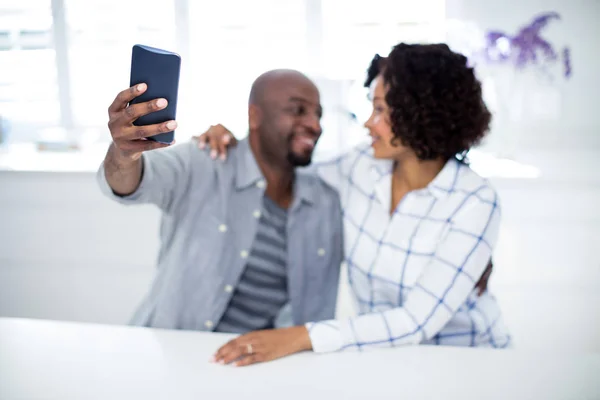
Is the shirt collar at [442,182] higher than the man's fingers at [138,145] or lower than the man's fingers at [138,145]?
lower

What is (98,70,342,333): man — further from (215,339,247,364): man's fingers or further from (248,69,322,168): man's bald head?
(215,339,247,364): man's fingers

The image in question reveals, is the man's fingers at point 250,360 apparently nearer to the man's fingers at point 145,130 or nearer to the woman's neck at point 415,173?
the man's fingers at point 145,130

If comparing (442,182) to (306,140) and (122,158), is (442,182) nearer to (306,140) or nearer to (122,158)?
(306,140)

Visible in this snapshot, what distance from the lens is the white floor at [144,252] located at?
2.10m

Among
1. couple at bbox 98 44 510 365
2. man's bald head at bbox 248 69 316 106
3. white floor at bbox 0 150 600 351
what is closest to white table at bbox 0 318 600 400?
couple at bbox 98 44 510 365

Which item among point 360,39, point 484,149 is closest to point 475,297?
point 484,149

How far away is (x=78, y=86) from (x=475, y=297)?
7.37 feet

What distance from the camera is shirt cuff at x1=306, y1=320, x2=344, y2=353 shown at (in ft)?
3.43

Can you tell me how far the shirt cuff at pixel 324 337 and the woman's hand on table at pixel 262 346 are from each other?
0.01 metres

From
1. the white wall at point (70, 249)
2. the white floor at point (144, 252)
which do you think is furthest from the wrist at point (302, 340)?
the white wall at point (70, 249)

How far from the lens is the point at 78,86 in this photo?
113 inches

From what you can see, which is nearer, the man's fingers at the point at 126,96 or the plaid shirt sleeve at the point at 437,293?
the man's fingers at the point at 126,96

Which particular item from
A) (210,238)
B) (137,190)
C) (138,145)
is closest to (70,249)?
(210,238)

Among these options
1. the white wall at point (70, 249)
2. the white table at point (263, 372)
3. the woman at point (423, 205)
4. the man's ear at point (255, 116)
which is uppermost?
the man's ear at point (255, 116)
